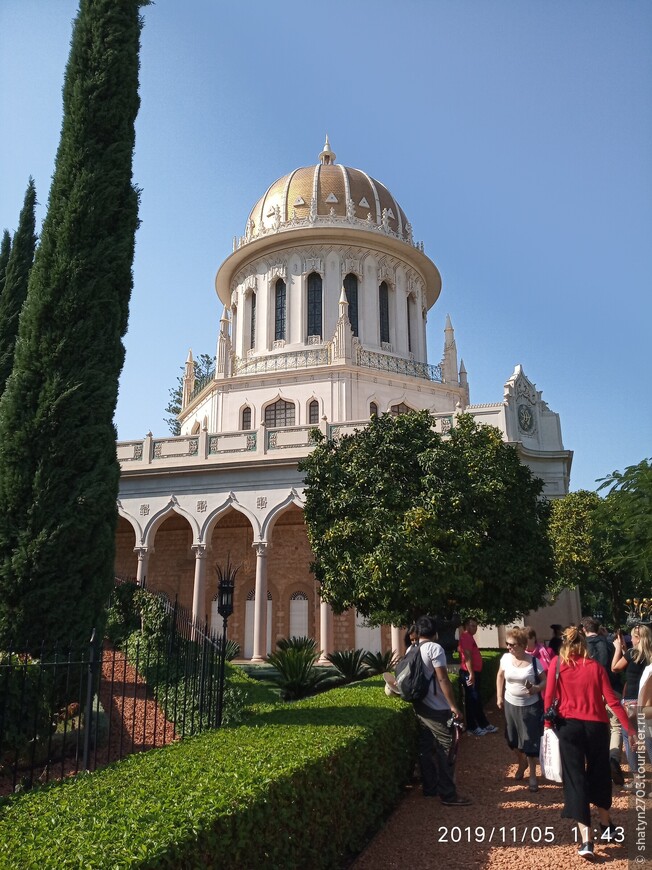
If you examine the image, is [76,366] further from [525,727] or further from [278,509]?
[278,509]

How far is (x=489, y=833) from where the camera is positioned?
20.1ft

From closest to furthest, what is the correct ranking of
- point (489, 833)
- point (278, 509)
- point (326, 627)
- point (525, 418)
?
1. point (489, 833)
2. point (326, 627)
3. point (278, 509)
4. point (525, 418)

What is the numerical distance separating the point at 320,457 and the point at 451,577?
447 centimetres

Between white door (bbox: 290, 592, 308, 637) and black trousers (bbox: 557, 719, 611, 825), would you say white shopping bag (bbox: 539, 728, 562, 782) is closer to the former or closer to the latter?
black trousers (bbox: 557, 719, 611, 825)

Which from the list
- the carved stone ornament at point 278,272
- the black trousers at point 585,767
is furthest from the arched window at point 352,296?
the black trousers at point 585,767

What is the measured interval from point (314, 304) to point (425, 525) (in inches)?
744

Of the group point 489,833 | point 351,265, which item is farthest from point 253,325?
point 489,833

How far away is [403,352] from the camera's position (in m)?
31.5

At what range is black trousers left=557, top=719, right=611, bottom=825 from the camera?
5531mm

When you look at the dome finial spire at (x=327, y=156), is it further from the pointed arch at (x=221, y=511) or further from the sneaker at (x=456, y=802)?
the sneaker at (x=456, y=802)

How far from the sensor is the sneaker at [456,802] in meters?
6.88

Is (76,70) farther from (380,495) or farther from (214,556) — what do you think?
(214,556)

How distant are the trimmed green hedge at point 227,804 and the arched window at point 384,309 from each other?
1024 inches

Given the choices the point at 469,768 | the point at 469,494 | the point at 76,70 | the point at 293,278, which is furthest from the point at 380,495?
the point at 293,278
